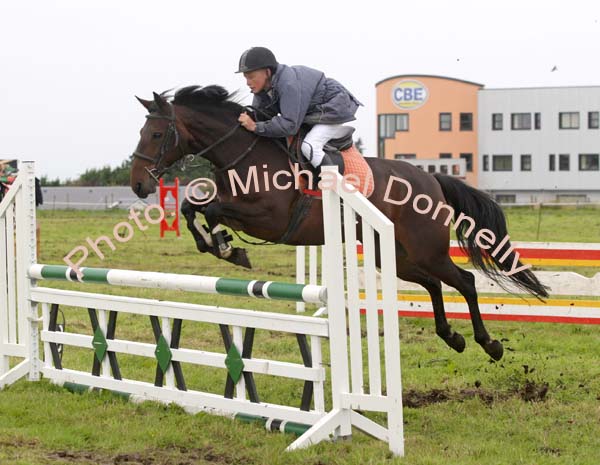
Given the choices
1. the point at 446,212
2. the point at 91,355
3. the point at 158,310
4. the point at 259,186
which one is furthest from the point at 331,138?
the point at 91,355

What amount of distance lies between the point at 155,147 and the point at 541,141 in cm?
4155

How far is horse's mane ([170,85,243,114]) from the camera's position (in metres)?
5.40

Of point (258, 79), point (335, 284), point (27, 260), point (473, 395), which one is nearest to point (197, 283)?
point (335, 284)

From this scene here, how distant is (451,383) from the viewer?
541 centimetres

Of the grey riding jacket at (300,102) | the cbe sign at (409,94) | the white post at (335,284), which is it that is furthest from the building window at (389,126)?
the white post at (335,284)

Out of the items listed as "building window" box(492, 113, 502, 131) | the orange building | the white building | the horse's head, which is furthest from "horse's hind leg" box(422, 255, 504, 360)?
"building window" box(492, 113, 502, 131)

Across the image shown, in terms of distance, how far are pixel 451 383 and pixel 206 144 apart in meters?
2.12

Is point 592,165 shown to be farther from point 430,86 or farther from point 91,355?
point 91,355

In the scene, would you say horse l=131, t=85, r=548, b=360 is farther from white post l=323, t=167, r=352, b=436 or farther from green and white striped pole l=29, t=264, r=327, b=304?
white post l=323, t=167, r=352, b=436

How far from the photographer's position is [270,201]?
5102 millimetres

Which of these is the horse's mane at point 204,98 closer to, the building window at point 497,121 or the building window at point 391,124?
the building window at point 497,121

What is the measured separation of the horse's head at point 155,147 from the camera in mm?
5055

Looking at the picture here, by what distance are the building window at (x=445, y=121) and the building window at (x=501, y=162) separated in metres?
2.78

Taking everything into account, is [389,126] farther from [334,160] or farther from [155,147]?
[155,147]
